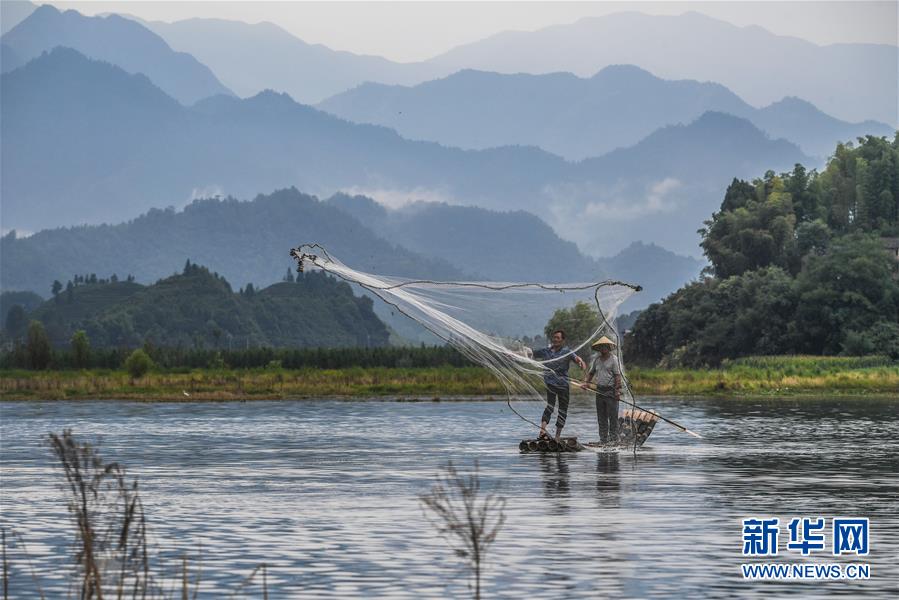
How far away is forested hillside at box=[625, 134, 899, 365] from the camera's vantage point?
9469cm

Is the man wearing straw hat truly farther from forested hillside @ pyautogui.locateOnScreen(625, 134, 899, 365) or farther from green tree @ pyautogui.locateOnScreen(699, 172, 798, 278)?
green tree @ pyautogui.locateOnScreen(699, 172, 798, 278)

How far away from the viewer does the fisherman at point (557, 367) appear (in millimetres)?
28266

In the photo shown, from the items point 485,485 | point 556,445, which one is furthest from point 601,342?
point 485,485

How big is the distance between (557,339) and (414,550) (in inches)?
504

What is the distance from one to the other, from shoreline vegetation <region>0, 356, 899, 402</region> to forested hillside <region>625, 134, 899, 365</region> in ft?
37.2

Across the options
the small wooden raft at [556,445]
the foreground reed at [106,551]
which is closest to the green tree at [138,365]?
the small wooden raft at [556,445]

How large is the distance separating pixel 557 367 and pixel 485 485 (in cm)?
→ 620

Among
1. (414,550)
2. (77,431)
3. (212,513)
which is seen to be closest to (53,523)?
(212,513)

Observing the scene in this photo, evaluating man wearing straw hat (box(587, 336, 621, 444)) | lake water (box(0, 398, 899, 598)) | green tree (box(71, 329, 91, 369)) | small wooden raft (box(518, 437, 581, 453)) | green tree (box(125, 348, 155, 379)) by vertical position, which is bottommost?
lake water (box(0, 398, 899, 598))

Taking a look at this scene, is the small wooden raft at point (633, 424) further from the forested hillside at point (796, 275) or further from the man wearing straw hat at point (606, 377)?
the forested hillside at point (796, 275)

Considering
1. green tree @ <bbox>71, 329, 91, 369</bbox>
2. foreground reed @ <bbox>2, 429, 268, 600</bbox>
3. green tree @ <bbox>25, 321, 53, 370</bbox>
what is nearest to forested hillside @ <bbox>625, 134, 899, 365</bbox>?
green tree @ <bbox>71, 329, 91, 369</bbox>

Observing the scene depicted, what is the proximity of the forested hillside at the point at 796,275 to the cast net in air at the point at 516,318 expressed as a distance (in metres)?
60.9

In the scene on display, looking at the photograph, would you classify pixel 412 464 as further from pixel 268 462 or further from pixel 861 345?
pixel 861 345

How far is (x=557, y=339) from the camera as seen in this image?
28.6 metres
